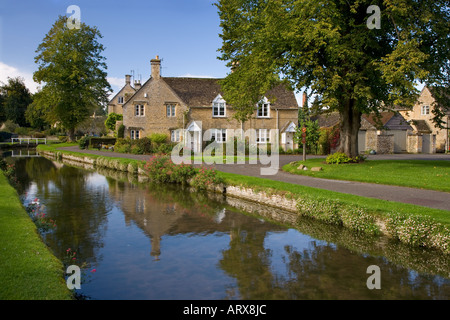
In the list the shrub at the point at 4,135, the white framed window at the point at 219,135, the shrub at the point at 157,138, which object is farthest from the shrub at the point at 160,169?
the shrub at the point at 4,135

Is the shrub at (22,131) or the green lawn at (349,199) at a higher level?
the shrub at (22,131)

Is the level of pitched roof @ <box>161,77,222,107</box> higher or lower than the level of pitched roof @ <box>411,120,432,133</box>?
higher

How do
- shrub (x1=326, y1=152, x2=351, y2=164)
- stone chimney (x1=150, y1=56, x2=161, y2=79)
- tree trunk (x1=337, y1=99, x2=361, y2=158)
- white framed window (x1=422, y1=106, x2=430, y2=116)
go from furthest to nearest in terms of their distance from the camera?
white framed window (x1=422, y1=106, x2=430, y2=116)
stone chimney (x1=150, y1=56, x2=161, y2=79)
tree trunk (x1=337, y1=99, x2=361, y2=158)
shrub (x1=326, y1=152, x2=351, y2=164)

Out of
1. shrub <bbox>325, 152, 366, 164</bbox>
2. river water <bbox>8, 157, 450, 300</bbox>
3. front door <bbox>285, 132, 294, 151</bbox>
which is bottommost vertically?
river water <bbox>8, 157, 450, 300</bbox>

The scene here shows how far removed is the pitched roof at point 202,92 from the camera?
41000mm

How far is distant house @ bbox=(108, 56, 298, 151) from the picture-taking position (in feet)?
132

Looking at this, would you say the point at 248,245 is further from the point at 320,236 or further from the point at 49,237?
the point at 49,237

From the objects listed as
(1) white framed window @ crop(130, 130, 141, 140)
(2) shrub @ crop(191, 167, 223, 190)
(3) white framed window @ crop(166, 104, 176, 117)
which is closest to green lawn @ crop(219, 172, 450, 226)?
(2) shrub @ crop(191, 167, 223, 190)

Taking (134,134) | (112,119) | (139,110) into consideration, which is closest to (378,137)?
(139,110)

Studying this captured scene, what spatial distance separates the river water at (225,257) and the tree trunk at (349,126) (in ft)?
34.7

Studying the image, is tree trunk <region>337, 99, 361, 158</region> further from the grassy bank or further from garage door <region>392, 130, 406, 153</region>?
garage door <region>392, 130, 406, 153</region>

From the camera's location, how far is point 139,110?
41344 millimetres

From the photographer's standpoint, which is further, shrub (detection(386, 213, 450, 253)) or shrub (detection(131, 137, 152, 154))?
shrub (detection(131, 137, 152, 154))

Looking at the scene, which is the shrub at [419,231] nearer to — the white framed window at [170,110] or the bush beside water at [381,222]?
the bush beside water at [381,222]
